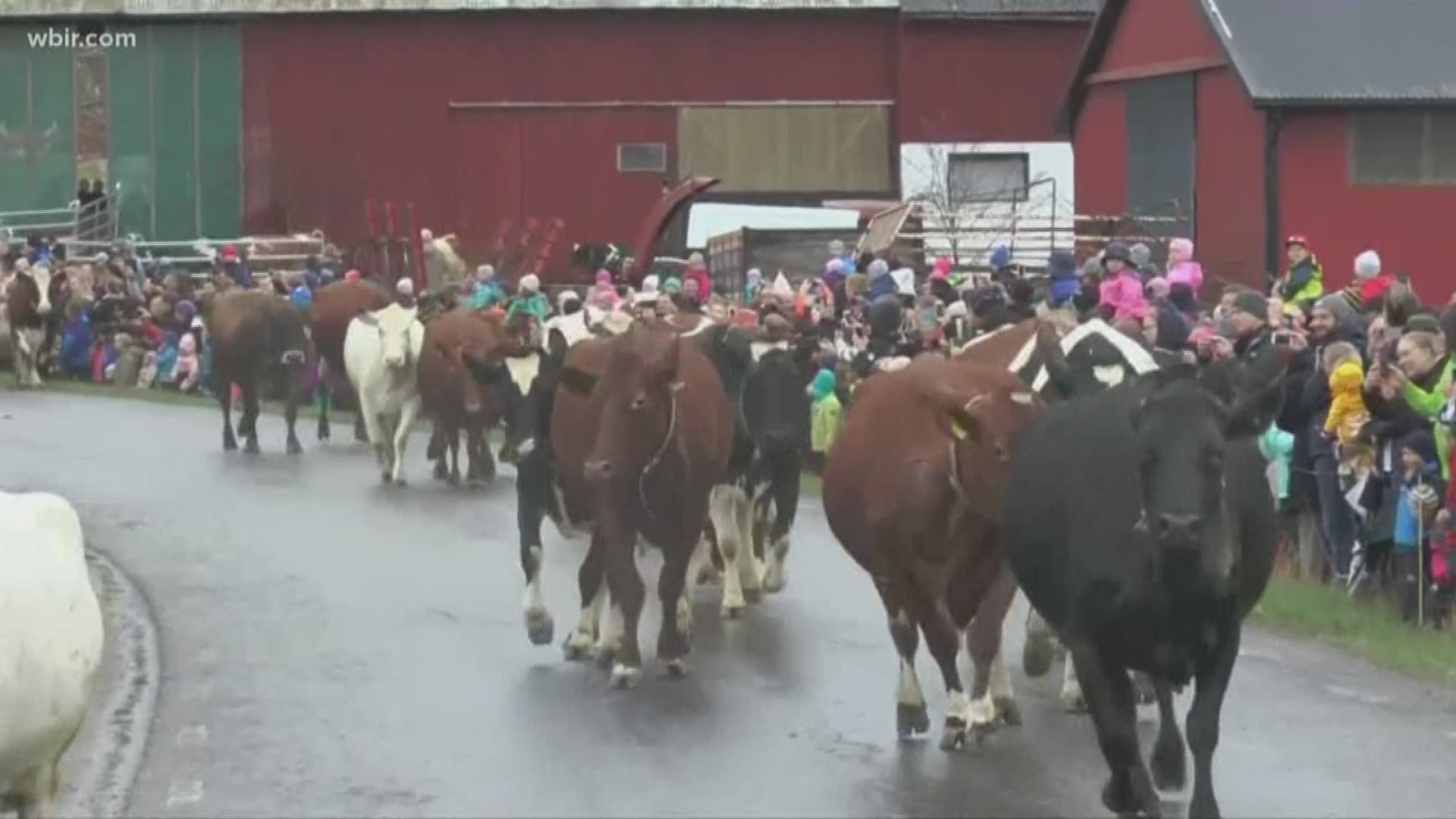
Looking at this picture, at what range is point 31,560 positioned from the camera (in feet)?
30.3

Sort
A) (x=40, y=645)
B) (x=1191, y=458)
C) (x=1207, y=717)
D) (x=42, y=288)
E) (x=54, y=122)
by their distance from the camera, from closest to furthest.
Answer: (x=40, y=645) → (x=1191, y=458) → (x=1207, y=717) → (x=42, y=288) → (x=54, y=122)

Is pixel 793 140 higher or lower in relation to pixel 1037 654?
higher

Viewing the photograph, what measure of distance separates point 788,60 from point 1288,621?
36.7m

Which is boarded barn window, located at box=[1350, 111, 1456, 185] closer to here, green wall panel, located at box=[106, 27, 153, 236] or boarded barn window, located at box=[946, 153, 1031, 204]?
boarded barn window, located at box=[946, 153, 1031, 204]

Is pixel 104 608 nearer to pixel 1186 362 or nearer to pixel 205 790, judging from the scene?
pixel 205 790

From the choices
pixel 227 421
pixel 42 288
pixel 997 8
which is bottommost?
pixel 227 421

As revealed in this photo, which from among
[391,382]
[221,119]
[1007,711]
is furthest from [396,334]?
[221,119]

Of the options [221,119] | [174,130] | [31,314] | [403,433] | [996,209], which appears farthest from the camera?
[174,130]

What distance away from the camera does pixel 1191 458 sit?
962 cm

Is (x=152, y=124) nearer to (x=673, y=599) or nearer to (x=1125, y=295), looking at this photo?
(x=1125, y=295)

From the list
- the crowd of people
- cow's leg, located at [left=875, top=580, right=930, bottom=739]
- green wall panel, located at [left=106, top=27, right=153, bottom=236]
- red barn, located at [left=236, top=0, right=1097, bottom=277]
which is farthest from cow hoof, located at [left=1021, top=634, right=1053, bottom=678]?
green wall panel, located at [left=106, top=27, right=153, bottom=236]

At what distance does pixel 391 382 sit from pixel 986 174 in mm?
26329

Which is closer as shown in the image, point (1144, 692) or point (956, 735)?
point (956, 735)

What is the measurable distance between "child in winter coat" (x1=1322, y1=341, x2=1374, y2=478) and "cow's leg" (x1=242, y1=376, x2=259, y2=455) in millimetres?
13334
